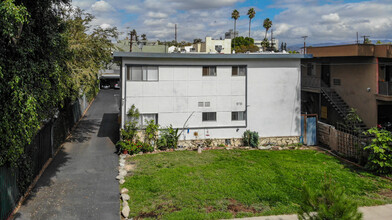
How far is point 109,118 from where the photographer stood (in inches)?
1165

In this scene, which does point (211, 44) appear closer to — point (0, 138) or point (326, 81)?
point (326, 81)

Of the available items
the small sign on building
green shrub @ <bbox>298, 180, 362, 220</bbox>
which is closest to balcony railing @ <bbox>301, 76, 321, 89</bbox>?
the small sign on building

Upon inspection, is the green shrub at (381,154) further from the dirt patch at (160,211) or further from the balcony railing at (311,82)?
the balcony railing at (311,82)

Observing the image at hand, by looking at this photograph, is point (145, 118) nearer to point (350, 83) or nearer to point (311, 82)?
point (350, 83)

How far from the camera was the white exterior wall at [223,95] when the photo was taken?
19.4 meters

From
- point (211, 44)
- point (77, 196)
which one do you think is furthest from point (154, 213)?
point (211, 44)

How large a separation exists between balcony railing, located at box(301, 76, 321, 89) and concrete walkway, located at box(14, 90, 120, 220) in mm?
17027

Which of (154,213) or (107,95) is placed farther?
(107,95)

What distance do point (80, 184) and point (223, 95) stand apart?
10.5 m

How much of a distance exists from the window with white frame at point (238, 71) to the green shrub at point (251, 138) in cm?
380

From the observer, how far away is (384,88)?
20938 mm

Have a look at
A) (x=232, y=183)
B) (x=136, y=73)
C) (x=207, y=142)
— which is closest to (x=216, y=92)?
(x=207, y=142)

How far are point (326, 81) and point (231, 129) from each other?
37.4ft

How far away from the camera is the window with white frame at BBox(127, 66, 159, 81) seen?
62.3 ft
